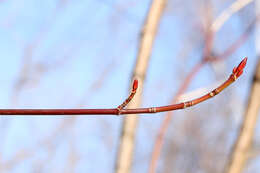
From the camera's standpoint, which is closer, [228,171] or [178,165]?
[228,171]

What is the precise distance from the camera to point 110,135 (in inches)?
217

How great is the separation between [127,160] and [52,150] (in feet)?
10.3

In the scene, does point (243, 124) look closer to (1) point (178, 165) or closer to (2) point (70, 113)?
(2) point (70, 113)

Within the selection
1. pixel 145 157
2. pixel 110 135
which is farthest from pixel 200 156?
pixel 110 135

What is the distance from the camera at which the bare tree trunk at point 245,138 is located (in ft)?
3.78

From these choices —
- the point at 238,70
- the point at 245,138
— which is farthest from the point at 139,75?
the point at 238,70

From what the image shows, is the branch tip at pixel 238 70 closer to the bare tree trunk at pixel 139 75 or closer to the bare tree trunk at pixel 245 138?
the bare tree trunk at pixel 139 75

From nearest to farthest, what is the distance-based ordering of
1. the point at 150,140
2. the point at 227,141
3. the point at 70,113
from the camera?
the point at 70,113 < the point at 150,140 < the point at 227,141

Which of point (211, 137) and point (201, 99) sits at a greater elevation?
point (211, 137)

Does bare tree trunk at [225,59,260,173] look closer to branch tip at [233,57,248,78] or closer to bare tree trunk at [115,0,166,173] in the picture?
bare tree trunk at [115,0,166,173]

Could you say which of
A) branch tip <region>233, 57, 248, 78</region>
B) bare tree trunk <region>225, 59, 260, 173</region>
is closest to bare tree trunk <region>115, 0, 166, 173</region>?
bare tree trunk <region>225, 59, 260, 173</region>

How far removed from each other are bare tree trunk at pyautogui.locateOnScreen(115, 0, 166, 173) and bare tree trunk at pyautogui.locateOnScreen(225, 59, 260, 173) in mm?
310

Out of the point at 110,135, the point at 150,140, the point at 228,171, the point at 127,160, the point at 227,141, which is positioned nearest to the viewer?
the point at 127,160

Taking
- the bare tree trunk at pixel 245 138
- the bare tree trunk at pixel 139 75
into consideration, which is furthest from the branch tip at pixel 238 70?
the bare tree trunk at pixel 245 138
